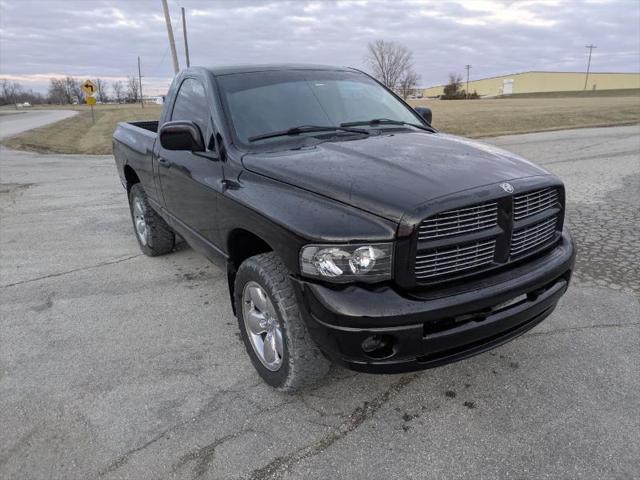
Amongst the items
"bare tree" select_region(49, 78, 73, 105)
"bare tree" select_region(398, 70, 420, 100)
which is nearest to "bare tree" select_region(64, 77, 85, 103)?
"bare tree" select_region(49, 78, 73, 105)

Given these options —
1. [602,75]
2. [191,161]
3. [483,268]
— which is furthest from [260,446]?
[602,75]

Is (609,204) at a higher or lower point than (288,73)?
lower

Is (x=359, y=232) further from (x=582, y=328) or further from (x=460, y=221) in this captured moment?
(x=582, y=328)

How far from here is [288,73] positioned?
12.3ft

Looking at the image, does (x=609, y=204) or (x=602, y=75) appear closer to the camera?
(x=609, y=204)

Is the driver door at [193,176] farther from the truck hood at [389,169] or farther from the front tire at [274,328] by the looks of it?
the front tire at [274,328]

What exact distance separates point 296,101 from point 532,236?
1827 mm

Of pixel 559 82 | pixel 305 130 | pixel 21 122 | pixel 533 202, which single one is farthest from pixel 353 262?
pixel 559 82

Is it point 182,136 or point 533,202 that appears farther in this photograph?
point 182,136

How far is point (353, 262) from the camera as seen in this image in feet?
7.32

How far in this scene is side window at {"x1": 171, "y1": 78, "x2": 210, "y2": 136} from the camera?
3.54 meters

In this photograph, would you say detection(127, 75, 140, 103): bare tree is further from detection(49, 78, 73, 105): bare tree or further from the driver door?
the driver door

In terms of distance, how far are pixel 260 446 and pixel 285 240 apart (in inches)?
40.7

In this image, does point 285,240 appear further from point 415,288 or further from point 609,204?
point 609,204
